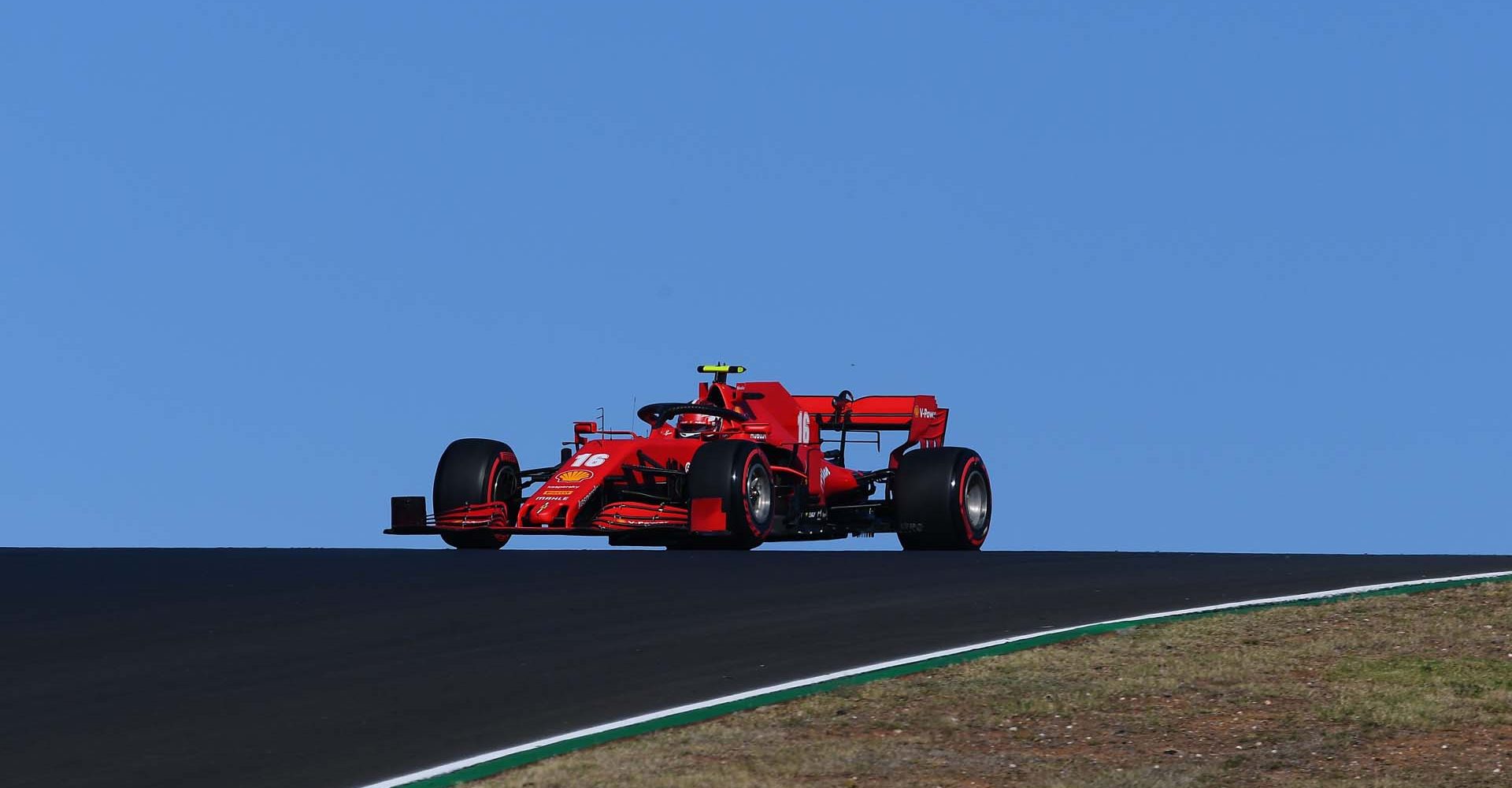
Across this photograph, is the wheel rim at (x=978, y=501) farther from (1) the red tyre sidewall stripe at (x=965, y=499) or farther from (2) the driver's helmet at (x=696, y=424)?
(2) the driver's helmet at (x=696, y=424)

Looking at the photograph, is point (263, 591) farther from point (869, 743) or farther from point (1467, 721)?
point (1467, 721)

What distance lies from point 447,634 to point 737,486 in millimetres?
8446

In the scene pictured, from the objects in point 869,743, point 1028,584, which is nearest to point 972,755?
point 869,743

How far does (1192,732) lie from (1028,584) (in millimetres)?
6097

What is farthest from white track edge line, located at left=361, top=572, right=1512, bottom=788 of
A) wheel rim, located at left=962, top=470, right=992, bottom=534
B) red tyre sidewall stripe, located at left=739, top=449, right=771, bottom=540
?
wheel rim, located at left=962, top=470, right=992, bottom=534

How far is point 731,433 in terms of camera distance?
81.4 ft

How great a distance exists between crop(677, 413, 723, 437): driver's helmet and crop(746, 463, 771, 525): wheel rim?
2152 millimetres

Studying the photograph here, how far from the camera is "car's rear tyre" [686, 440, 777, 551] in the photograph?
21.9 m

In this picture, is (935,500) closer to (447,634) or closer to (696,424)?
(696,424)

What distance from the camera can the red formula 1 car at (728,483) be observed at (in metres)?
22.5

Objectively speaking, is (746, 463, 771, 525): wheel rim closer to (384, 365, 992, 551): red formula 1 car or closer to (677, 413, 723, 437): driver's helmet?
(384, 365, 992, 551): red formula 1 car

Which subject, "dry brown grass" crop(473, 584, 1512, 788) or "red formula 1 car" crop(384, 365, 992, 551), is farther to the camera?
"red formula 1 car" crop(384, 365, 992, 551)

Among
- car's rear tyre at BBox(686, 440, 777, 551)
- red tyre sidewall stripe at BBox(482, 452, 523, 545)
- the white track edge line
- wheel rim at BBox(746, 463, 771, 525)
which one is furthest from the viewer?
red tyre sidewall stripe at BBox(482, 452, 523, 545)

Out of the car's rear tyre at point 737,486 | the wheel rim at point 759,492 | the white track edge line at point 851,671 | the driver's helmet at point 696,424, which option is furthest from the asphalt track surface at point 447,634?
the driver's helmet at point 696,424
